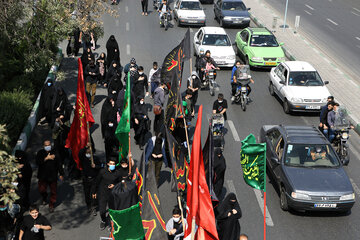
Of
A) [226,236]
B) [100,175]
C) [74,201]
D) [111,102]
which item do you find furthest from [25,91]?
[226,236]

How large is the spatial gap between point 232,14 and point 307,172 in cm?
1978

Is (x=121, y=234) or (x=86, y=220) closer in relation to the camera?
(x=121, y=234)

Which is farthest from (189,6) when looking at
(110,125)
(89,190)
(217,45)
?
(89,190)

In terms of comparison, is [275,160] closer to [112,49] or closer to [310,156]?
[310,156]

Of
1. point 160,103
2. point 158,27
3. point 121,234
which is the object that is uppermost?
point 121,234

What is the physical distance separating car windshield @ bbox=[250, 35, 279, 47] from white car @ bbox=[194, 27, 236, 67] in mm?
1060

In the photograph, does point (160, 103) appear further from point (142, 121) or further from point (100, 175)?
point (100, 175)

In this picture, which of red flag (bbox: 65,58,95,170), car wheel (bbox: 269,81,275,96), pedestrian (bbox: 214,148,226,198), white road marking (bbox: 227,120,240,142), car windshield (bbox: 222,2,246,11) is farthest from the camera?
car windshield (bbox: 222,2,246,11)

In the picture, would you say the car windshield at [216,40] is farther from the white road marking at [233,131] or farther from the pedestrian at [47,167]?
the pedestrian at [47,167]

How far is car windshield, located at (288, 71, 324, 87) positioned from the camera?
65.4 ft

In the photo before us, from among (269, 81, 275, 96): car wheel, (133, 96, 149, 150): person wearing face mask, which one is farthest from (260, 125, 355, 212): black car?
(269, 81, 275, 96): car wheel

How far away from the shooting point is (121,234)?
9.06m

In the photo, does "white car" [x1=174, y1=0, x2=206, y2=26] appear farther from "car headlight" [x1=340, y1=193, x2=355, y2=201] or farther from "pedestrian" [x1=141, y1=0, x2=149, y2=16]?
"car headlight" [x1=340, y1=193, x2=355, y2=201]

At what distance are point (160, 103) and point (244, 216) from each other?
219 inches
